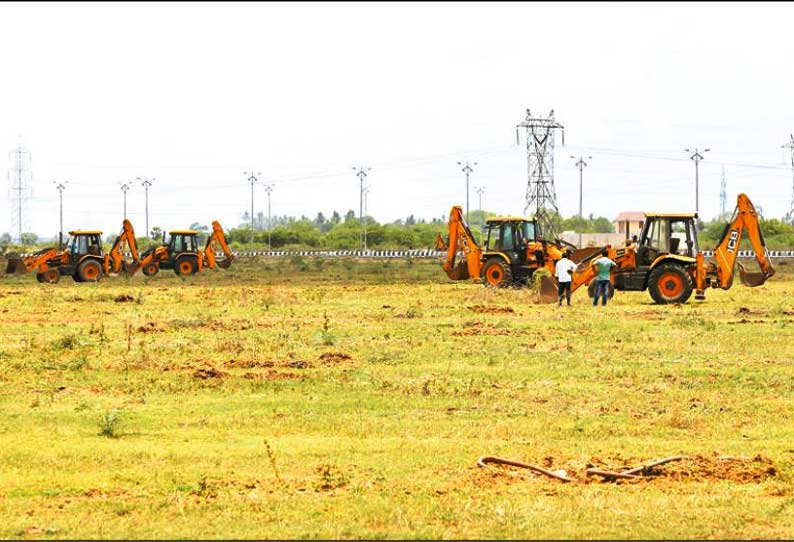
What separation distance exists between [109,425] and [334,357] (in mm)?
7354

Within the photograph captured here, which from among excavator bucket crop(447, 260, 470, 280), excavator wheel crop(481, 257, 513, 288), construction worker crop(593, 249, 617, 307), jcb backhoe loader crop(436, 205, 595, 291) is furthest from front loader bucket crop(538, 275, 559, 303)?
excavator bucket crop(447, 260, 470, 280)

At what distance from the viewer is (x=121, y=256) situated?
54031 millimetres

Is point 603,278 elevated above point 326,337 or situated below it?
above

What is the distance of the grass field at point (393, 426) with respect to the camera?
1071 cm

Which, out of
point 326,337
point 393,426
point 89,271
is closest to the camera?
point 393,426

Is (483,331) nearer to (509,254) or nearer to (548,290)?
(548,290)

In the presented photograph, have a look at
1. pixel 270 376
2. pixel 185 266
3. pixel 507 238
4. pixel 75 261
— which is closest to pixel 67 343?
pixel 270 376

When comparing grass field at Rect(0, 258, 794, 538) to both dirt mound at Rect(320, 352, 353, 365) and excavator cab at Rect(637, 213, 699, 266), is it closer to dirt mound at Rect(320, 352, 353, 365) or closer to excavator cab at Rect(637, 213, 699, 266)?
dirt mound at Rect(320, 352, 353, 365)

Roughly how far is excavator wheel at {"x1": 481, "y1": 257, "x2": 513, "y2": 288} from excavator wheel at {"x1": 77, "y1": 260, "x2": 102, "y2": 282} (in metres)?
17.8

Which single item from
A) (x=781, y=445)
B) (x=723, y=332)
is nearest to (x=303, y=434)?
(x=781, y=445)

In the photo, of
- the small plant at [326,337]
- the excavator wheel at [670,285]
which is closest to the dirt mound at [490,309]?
the excavator wheel at [670,285]

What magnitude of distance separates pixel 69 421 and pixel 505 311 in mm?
18036

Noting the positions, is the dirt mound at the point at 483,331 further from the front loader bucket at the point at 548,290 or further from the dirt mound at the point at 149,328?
the front loader bucket at the point at 548,290

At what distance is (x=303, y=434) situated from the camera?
575 inches
